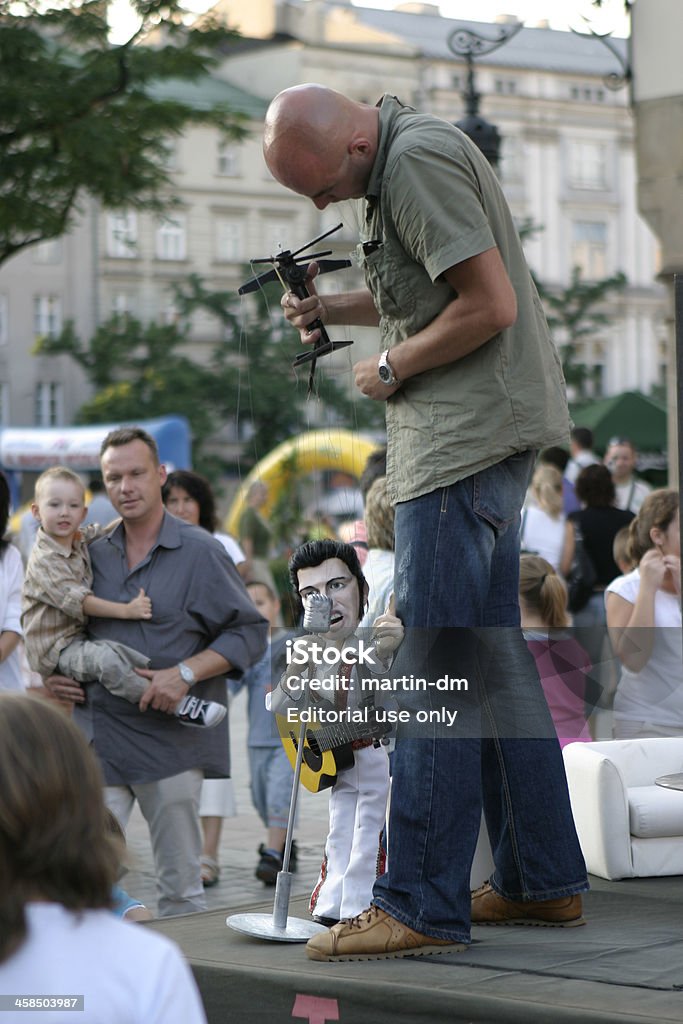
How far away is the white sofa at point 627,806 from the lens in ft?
17.8

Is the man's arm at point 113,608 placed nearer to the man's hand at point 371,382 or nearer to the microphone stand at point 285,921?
the microphone stand at point 285,921

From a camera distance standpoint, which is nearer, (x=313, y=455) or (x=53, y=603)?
(x=313, y=455)

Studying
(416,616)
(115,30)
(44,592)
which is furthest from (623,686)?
(115,30)

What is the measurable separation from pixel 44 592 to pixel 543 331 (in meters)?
2.51

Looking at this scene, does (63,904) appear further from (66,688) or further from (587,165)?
(587,165)

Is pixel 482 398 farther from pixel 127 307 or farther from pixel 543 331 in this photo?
pixel 127 307

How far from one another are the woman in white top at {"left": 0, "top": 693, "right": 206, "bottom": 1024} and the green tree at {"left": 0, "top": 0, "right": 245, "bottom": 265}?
13.6 m

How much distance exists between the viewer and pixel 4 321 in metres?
61.3

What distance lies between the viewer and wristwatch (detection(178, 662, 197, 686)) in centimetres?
584

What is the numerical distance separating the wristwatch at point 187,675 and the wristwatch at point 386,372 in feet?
7.25

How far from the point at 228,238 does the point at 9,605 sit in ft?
197

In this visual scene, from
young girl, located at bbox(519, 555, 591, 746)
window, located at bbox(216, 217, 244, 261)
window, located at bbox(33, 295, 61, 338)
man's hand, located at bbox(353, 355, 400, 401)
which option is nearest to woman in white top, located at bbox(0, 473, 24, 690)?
young girl, located at bbox(519, 555, 591, 746)

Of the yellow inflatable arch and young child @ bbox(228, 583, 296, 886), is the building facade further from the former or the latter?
the yellow inflatable arch

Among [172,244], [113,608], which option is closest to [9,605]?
[113,608]
